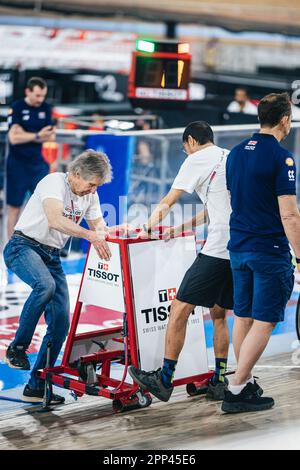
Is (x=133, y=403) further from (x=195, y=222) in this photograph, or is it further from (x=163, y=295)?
(x=195, y=222)

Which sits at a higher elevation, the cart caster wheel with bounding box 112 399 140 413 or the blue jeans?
the blue jeans

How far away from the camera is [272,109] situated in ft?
16.5

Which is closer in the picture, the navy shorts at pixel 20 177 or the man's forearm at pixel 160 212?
the man's forearm at pixel 160 212

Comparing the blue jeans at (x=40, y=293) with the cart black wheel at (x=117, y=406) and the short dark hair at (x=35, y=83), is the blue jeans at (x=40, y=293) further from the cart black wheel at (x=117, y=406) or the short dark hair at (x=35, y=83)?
the short dark hair at (x=35, y=83)

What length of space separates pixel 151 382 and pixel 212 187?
46.8 inches

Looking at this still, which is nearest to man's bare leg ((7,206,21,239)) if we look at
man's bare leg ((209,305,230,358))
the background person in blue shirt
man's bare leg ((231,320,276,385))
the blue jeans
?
the background person in blue shirt

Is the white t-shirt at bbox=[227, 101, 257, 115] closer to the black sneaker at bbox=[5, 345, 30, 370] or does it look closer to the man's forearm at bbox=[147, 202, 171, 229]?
the man's forearm at bbox=[147, 202, 171, 229]

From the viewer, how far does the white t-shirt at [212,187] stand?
17.2 ft

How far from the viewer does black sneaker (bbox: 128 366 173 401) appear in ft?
17.2

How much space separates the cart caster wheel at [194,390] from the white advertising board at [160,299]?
9 centimetres

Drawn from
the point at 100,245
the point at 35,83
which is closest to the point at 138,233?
the point at 100,245

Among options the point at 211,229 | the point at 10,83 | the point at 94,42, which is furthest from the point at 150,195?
the point at 94,42

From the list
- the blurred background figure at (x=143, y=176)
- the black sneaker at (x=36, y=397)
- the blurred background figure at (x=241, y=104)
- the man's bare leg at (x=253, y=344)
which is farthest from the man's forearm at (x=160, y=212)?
the blurred background figure at (x=241, y=104)

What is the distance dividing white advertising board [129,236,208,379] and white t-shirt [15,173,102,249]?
447mm
